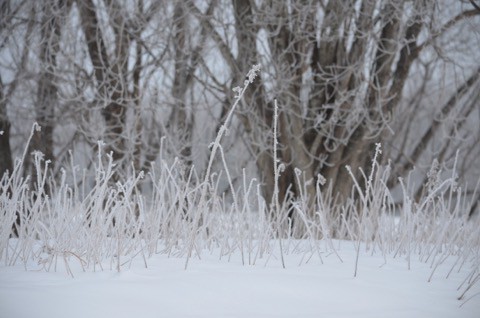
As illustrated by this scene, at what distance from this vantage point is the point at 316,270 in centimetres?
235

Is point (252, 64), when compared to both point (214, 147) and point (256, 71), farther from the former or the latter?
point (214, 147)

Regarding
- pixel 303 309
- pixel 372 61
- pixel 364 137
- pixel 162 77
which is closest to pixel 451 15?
pixel 372 61

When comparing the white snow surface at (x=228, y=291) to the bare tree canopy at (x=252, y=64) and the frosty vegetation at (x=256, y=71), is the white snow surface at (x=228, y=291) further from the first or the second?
the bare tree canopy at (x=252, y=64)

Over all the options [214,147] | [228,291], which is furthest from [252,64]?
[228,291]

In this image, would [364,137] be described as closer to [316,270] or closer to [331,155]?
[331,155]

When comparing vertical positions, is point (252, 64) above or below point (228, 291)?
above

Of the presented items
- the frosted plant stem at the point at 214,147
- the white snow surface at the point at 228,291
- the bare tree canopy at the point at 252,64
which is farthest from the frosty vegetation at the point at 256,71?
the white snow surface at the point at 228,291

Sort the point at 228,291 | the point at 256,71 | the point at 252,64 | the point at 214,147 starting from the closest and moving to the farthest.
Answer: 1. the point at 228,291
2. the point at 214,147
3. the point at 256,71
4. the point at 252,64

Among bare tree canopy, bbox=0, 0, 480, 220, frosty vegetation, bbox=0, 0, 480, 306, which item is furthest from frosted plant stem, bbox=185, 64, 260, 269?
bare tree canopy, bbox=0, 0, 480, 220

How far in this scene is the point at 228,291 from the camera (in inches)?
75.9

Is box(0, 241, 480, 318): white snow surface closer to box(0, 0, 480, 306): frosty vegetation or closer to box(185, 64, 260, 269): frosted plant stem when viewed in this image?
Answer: box(185, 64, 260, 269): frosted plant stem

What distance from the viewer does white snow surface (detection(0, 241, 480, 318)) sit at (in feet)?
5.67

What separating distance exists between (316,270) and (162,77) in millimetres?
6260

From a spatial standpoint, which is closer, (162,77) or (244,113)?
(244,113)
